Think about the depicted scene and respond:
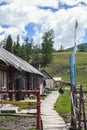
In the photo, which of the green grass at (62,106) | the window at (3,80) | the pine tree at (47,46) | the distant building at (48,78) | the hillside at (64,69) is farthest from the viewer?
the pine tree at (47,46)

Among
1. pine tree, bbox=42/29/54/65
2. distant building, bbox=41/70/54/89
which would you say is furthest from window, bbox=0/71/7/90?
pine tree, bbox=42/29/54/65

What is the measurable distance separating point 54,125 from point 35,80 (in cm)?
3024

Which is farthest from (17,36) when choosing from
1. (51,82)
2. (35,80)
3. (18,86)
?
(18,86)

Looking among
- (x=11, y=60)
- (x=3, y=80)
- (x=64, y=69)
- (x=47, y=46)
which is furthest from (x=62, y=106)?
(x=47, y=46)

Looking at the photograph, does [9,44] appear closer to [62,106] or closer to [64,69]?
[64,69]

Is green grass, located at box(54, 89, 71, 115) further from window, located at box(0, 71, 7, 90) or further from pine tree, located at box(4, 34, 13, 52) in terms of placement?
pine tree, located at box(4, 34, 13, 52)

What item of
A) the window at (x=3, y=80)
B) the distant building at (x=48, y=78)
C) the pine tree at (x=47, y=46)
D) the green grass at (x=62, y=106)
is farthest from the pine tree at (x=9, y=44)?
the window at (x=3, y=80)

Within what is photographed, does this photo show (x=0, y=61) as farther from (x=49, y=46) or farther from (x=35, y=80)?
(x=49, y=46)

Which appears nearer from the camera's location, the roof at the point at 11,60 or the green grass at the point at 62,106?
the green grass at the point at 62,106

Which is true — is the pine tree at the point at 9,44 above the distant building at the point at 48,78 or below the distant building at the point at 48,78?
above

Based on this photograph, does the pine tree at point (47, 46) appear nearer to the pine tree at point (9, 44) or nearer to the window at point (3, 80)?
the pine tree at point (9, 44)

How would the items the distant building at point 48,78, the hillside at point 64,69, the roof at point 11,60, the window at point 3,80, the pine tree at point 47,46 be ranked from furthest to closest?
the pine tree at point 47,46, the hillside at point 64,69, the distant building at point 48,78, the roof at point 11,60, the window at point 3,80

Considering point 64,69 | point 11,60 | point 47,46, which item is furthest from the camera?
point 47,46

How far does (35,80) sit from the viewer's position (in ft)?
145
